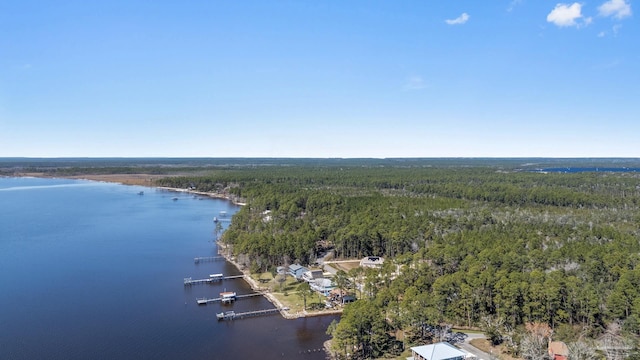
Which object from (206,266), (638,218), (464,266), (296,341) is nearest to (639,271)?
(464,266)

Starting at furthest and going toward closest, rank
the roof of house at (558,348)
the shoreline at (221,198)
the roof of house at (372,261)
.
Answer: the roof of house at (372,261), the shoreline at (221,198), the roof of house at (558,348)

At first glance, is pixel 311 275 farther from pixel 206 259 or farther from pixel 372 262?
pixel 206 259

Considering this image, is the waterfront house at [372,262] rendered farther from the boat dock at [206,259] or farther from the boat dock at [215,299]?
the boat dock at [206,259]

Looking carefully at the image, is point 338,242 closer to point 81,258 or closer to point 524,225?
point 524,225

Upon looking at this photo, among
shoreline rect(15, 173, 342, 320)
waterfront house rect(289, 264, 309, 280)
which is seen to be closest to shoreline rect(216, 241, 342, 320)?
shoreline rect(15, 173, 342, 320)

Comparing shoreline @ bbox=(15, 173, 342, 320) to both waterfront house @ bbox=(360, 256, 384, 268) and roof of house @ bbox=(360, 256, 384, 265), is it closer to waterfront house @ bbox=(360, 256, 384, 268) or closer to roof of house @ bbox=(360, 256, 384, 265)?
waterfront house @ bbox=(360, 256, 384, 268)

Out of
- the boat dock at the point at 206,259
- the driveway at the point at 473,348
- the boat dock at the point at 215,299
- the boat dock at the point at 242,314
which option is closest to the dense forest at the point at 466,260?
the driveway at the point at 473,348
